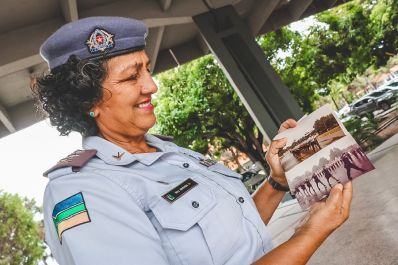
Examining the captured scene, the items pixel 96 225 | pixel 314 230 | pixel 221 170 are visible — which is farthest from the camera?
pixel 221 170

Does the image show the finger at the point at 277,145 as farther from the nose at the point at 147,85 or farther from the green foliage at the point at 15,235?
the green foliage at the point at 15,235

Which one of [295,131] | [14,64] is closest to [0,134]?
[14,64]

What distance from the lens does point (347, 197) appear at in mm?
1401

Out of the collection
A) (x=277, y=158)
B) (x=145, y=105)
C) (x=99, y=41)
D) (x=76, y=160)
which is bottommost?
(x=277, y=158)

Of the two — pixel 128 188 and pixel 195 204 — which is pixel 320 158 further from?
pixel 128 188

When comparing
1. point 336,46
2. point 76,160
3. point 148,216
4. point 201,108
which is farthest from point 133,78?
point 336,46

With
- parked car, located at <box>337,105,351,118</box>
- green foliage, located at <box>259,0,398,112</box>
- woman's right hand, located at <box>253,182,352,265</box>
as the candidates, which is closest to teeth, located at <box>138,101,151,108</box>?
woman's right hand, located at <box>253,182,352,265</box>

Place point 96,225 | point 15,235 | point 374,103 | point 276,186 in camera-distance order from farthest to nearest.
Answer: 1. point 15,235
2. point 374,103
3. point 276,186
4. point 96,225

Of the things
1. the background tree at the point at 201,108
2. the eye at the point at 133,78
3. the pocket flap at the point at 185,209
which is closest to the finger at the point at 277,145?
the pocket flap at the point at 185,209

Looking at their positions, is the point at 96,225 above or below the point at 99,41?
below

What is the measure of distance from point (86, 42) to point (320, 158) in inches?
44.5

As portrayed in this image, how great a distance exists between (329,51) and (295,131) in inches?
717

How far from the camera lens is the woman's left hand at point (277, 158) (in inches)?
74.2

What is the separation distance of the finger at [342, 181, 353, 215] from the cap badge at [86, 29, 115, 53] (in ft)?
3.73
